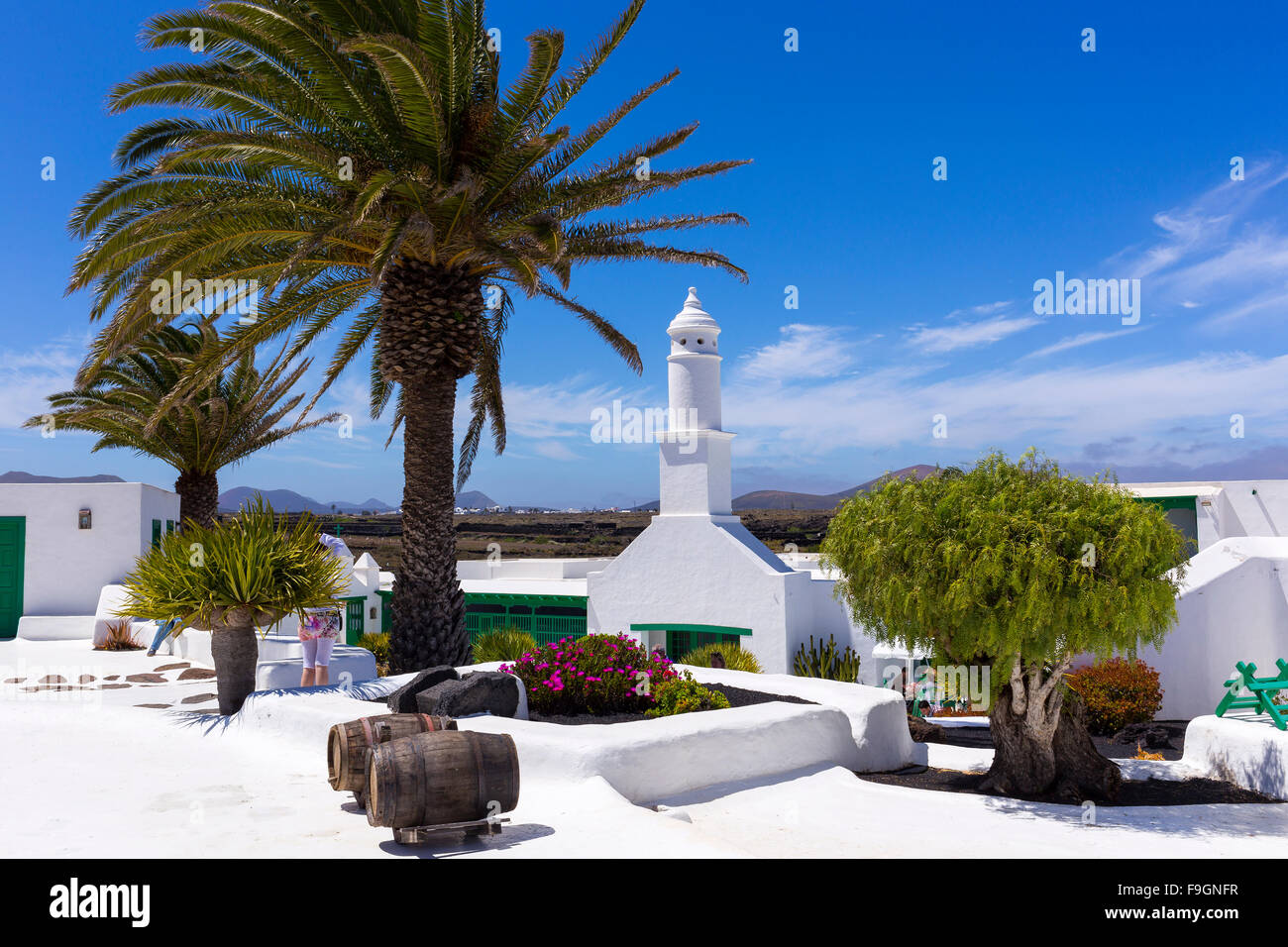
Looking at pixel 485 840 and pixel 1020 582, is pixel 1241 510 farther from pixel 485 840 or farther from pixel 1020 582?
pixel 485 840

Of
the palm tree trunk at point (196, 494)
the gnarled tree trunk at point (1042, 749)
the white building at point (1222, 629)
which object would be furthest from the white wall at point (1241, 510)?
the palm tree trunk at point (196, 494)

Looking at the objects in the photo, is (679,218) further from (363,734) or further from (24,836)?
(24,836)

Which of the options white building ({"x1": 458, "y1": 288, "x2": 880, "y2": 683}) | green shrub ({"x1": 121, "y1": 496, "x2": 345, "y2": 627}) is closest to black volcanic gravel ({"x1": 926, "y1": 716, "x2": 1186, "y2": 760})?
white building ({"x1": 458, "y1": 288, "x2": 880, "y2": 683})

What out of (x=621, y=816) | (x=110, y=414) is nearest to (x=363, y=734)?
(x=621, y=816)

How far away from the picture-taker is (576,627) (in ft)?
85.0

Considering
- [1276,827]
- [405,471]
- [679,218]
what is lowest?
[1276,827]

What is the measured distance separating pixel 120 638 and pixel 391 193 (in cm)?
Answer: 1141

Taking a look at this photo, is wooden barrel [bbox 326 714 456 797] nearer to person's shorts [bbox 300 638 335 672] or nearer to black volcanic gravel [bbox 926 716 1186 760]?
person's shorts [bbox 300 638 335 672]

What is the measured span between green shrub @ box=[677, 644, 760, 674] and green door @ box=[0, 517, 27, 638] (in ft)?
51.8

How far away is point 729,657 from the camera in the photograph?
2097cm

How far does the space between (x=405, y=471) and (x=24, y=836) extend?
25.2 feet

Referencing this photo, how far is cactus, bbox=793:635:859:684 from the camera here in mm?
21281

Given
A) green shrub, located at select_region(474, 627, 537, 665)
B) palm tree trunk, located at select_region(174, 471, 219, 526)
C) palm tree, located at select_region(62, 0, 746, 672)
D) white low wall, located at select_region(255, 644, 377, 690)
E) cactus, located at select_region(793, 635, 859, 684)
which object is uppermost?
palm tree, located at select_region(62, 0, 746, 672)

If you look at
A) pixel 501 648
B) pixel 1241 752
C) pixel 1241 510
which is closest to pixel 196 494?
pixel 501 648
